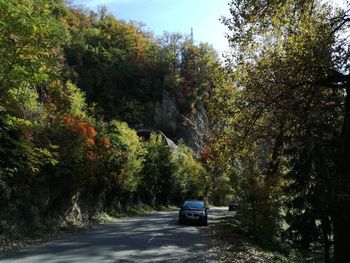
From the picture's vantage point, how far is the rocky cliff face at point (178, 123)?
78.9 meters

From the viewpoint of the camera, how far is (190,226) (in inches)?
1110

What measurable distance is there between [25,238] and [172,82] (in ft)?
209

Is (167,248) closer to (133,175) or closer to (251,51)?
(251,51)

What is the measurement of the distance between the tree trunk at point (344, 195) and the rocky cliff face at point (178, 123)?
214 feet

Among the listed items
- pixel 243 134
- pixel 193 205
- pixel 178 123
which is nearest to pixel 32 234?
pixel 243 134

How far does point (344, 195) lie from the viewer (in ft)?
36.8

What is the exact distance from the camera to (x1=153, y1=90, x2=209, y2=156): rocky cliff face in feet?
259

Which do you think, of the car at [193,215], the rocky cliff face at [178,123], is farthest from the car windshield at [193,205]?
the rocky cliff face at [178,123]

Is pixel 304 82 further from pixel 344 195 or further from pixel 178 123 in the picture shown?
pixel 178 123

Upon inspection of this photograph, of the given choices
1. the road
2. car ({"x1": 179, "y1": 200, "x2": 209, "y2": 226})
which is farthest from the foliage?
the road

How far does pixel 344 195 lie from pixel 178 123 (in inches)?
2768

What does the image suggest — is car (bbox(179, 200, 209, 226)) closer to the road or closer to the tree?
the road

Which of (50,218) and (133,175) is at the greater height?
(133,175)

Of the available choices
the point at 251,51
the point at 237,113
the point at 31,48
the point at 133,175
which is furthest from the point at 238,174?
the point at 133,175
